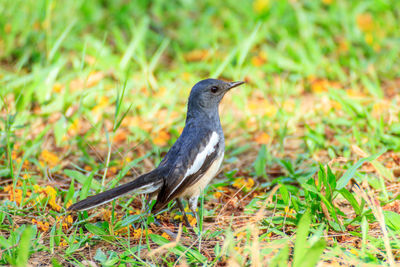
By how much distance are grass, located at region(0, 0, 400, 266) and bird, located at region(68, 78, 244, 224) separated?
0.64 feet

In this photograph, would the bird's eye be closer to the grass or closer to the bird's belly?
the bird's belly

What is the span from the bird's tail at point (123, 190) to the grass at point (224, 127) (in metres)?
0.18

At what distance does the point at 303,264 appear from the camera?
2688 millimetres

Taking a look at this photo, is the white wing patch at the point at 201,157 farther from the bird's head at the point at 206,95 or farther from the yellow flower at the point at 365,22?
the yellow flower at the point at 365,22

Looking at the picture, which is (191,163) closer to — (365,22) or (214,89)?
(214,89)

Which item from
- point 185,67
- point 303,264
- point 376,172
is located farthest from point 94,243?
point 185,67

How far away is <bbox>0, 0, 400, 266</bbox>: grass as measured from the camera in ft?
11.2

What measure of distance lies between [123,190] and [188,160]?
25.4 inches

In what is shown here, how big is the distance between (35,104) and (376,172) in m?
4.16

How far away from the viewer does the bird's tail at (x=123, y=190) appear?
11.5 feet

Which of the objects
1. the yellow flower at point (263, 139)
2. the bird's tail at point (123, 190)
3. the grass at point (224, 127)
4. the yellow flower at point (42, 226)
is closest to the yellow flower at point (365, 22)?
the grass at point (224, 127)

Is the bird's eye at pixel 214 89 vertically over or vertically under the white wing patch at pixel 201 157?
over

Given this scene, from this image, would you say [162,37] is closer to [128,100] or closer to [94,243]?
[128,100]

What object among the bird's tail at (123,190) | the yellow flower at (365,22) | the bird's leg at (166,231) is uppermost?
the yellow flower at (365,22)
